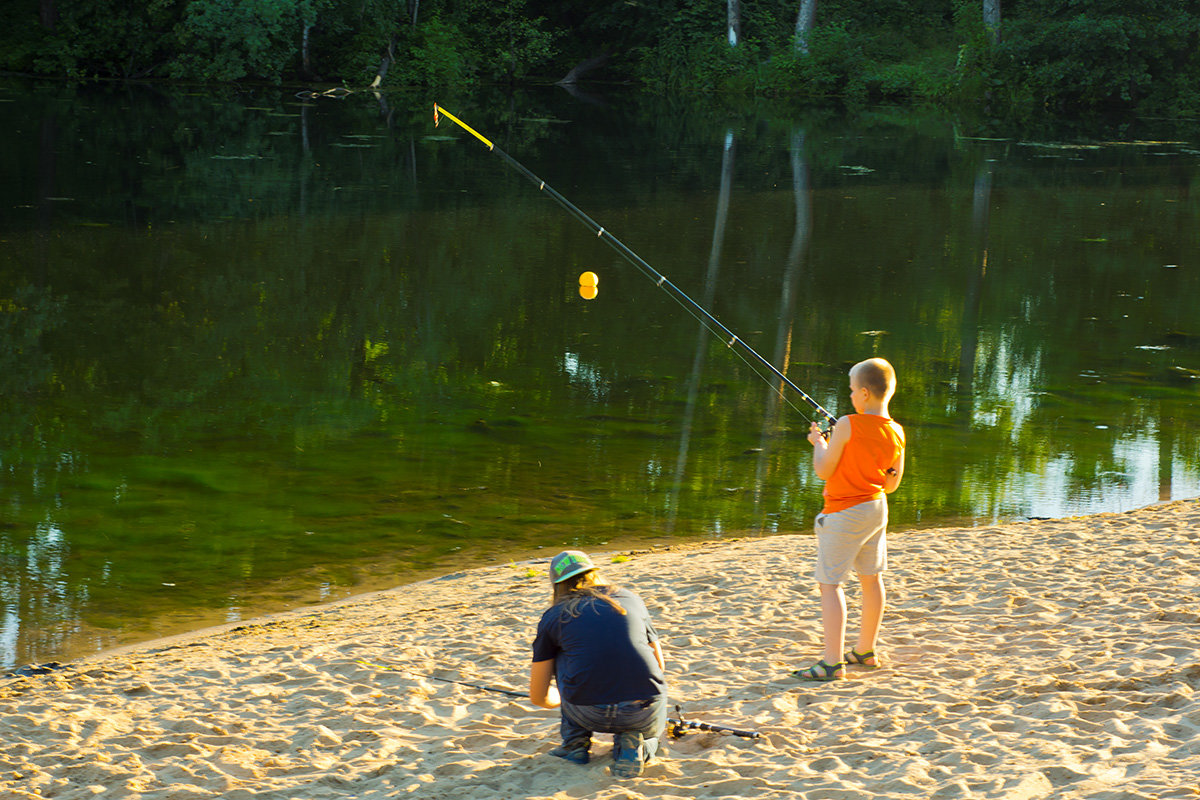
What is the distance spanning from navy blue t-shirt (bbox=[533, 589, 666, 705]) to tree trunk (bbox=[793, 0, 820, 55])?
43.5 metres

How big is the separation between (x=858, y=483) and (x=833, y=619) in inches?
24.1

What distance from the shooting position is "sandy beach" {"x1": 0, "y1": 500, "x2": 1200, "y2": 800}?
14.4 ft

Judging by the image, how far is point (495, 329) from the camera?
43.1 ft

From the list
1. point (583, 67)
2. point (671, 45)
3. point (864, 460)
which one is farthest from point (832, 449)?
point (583, 67)

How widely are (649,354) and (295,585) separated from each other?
5.65 metres

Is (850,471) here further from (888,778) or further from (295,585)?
(295,585)

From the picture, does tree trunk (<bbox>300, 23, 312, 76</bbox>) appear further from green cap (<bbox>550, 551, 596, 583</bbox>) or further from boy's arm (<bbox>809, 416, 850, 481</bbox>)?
green cap (<bbox>550, 551, 596, 583</bbox>)

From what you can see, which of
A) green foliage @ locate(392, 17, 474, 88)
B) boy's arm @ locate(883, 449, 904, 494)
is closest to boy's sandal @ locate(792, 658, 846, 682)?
boy's arm @ locate(883, 449, 904, 494)

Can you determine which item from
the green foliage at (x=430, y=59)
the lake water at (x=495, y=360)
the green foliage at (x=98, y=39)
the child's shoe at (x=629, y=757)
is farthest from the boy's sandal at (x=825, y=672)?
the green foliage at (x=430, y=59)

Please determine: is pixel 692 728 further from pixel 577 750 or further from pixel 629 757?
pixel 577 750

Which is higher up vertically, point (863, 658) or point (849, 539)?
point (849, 539)

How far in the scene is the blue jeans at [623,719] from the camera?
14.3 ft

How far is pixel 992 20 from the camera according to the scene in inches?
1671

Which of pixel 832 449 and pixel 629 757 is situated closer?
pixel 629 757
